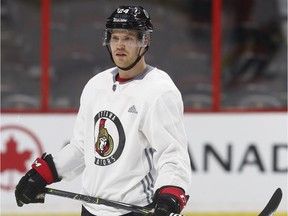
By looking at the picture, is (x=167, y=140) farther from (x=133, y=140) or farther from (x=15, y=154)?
(x=15, y=154)

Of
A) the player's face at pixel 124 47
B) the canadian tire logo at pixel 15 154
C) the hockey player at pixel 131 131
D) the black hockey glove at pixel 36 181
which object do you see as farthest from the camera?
the canadian tire logo at pixel 15 154

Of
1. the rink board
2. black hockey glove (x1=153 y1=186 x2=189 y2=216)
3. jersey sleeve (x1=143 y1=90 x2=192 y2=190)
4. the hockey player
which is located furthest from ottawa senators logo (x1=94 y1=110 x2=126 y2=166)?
the rink board

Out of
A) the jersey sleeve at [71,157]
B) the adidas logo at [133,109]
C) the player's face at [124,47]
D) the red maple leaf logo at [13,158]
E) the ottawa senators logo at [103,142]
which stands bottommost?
the red maple leaf logo at [13,158]

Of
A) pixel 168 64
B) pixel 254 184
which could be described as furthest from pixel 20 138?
pixel 254 184

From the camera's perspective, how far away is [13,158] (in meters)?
5.84

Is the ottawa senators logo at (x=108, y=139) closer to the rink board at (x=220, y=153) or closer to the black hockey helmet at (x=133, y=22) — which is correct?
the black hockey helmet at (x=133, y=22)

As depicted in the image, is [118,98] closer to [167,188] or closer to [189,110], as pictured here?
[167,188]

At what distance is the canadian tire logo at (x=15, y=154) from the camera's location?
5836 millimetres

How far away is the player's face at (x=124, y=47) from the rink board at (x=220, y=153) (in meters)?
2.42

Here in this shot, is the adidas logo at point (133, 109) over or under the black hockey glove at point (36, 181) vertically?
over

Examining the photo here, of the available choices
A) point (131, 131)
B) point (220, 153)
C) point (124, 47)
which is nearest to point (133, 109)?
point (131, 131)

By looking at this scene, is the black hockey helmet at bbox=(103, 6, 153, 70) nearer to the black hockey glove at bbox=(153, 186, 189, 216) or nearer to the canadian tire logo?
the black hockey glove at bbox=(153, 186, 189, 216)

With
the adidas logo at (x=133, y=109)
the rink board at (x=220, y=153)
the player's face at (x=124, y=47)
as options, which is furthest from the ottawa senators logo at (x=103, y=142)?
the rink board at (x=220, y=153)

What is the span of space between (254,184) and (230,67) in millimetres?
765
